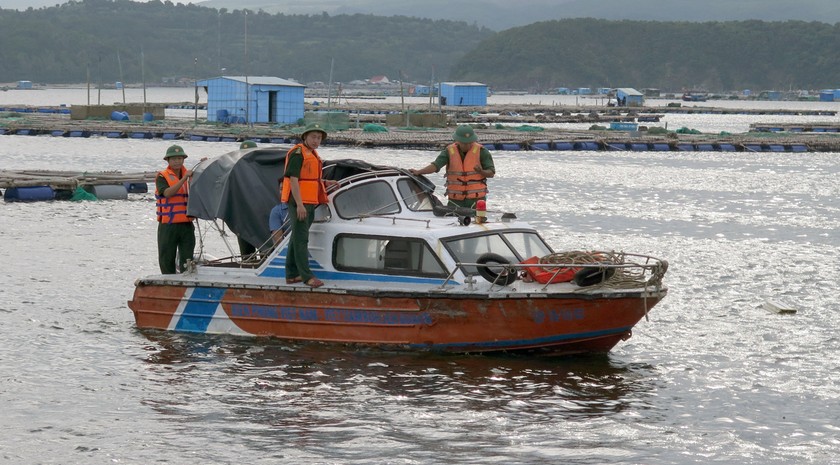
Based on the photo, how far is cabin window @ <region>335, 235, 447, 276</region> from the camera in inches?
617

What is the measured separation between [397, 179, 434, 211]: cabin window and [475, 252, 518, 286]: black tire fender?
170cm

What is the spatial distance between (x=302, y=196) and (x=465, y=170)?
10.4ft

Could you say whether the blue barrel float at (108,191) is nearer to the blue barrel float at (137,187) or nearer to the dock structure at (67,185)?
the dock structure at (67,185)

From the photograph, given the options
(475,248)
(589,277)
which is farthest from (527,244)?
(589,277)

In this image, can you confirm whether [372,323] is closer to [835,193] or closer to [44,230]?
[44,230]

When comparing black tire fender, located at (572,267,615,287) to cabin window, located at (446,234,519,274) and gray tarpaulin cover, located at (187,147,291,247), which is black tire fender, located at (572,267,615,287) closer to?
cabin window, located at (446,234,519,274)

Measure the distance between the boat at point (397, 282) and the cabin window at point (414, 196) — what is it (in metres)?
0.02

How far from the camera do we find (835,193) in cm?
4588

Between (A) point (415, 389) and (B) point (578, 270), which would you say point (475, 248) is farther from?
(A) point (415, 389)

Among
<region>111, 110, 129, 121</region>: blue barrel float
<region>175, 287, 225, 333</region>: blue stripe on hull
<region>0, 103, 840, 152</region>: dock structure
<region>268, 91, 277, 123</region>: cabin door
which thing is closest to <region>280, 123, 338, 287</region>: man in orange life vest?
<region>175, 287, 225, 333</region>: blue stripe on hull

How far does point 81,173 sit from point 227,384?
26505 millimetres

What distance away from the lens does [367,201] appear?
16703 mm

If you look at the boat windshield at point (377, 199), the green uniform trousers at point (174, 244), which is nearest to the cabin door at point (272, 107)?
the green uniform trousers at point (174, 244)

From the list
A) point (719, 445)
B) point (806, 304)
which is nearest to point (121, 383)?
point (719, 445)
